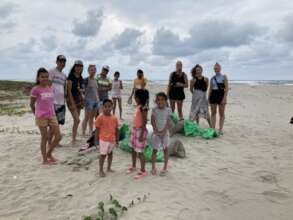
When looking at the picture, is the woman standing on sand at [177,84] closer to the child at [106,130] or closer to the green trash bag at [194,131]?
the green trash bag at [194,131]

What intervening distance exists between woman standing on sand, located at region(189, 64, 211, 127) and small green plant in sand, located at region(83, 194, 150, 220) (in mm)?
4878

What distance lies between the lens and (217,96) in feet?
28.4

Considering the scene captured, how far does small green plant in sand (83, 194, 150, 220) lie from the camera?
3993 millimetres

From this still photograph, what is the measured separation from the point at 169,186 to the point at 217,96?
4.28 meters

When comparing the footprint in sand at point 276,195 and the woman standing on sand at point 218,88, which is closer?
the footprint in sand at point 276,195

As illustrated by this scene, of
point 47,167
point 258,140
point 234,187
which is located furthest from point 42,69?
point 258,140

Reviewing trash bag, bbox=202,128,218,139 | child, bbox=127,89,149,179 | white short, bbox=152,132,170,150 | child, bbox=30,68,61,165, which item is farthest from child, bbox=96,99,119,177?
trash bag, bbox=202,128,218,139

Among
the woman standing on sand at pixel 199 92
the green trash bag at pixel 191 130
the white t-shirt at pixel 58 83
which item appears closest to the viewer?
the white t-shirt at pixel 58 83

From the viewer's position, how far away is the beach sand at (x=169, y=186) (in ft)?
13.9

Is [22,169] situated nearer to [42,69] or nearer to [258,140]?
[42,69]

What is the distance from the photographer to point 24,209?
435cm

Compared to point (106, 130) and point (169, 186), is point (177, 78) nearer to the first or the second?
point (106, 130)

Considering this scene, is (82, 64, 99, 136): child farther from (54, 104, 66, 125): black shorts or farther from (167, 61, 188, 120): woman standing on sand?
(167, 61, 188, 120): woman standing on sand

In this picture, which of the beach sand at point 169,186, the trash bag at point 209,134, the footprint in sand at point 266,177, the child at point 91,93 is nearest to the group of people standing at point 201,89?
the trash bag at point 209,134
